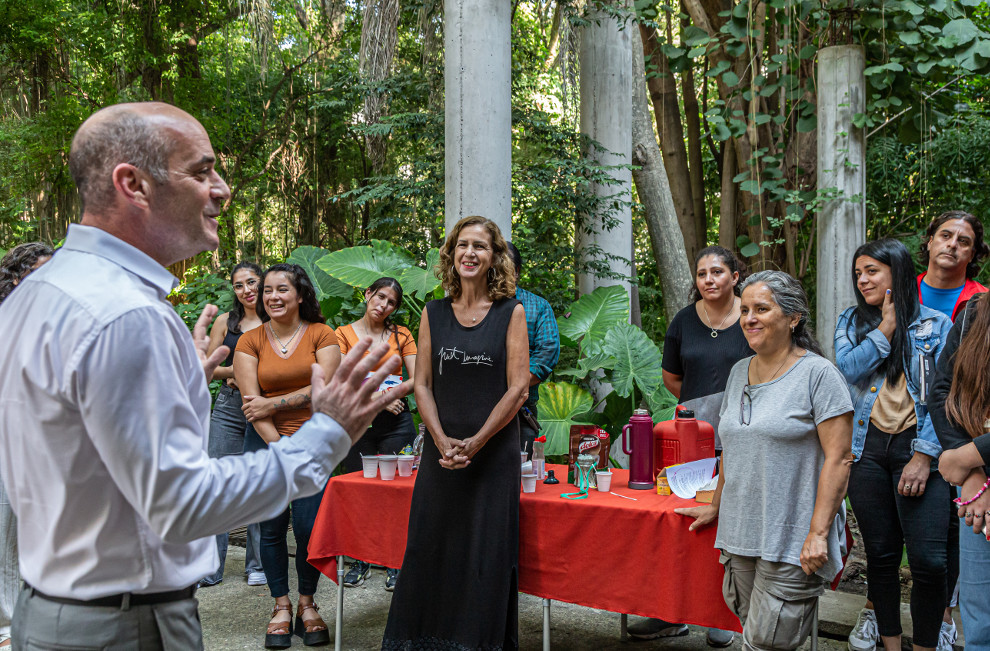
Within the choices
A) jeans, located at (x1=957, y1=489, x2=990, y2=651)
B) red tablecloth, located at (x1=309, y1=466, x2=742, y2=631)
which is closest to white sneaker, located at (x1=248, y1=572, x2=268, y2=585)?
red tablecloth, located at (x1=309, y1=466, x2=742, y2=631)

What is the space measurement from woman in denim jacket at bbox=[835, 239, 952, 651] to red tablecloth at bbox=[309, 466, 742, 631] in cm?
91

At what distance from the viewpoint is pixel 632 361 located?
18.0 ft

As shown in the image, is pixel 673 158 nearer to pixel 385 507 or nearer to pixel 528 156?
pixel 528 156

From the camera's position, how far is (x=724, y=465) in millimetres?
2816

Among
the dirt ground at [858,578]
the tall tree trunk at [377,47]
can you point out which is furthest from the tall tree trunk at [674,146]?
the dirt ground at [858,578]

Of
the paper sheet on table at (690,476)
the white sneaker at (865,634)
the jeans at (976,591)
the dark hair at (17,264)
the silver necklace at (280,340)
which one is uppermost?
the dark hair at (17,264)

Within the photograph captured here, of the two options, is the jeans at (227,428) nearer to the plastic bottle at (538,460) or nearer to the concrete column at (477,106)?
the concrete column at (477,106)

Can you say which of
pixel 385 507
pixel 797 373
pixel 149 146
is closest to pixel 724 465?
pixel 797 373

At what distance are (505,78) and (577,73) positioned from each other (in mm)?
2720

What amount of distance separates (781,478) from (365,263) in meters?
4.38

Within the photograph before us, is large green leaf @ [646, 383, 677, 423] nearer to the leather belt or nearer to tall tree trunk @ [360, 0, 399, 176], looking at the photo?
tall tree trunk @ [360, 0, 399, 176]

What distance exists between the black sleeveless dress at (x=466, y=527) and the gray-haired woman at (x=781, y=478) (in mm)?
907

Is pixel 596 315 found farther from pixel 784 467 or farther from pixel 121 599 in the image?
pixel 121 599

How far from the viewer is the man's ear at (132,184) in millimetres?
1328
